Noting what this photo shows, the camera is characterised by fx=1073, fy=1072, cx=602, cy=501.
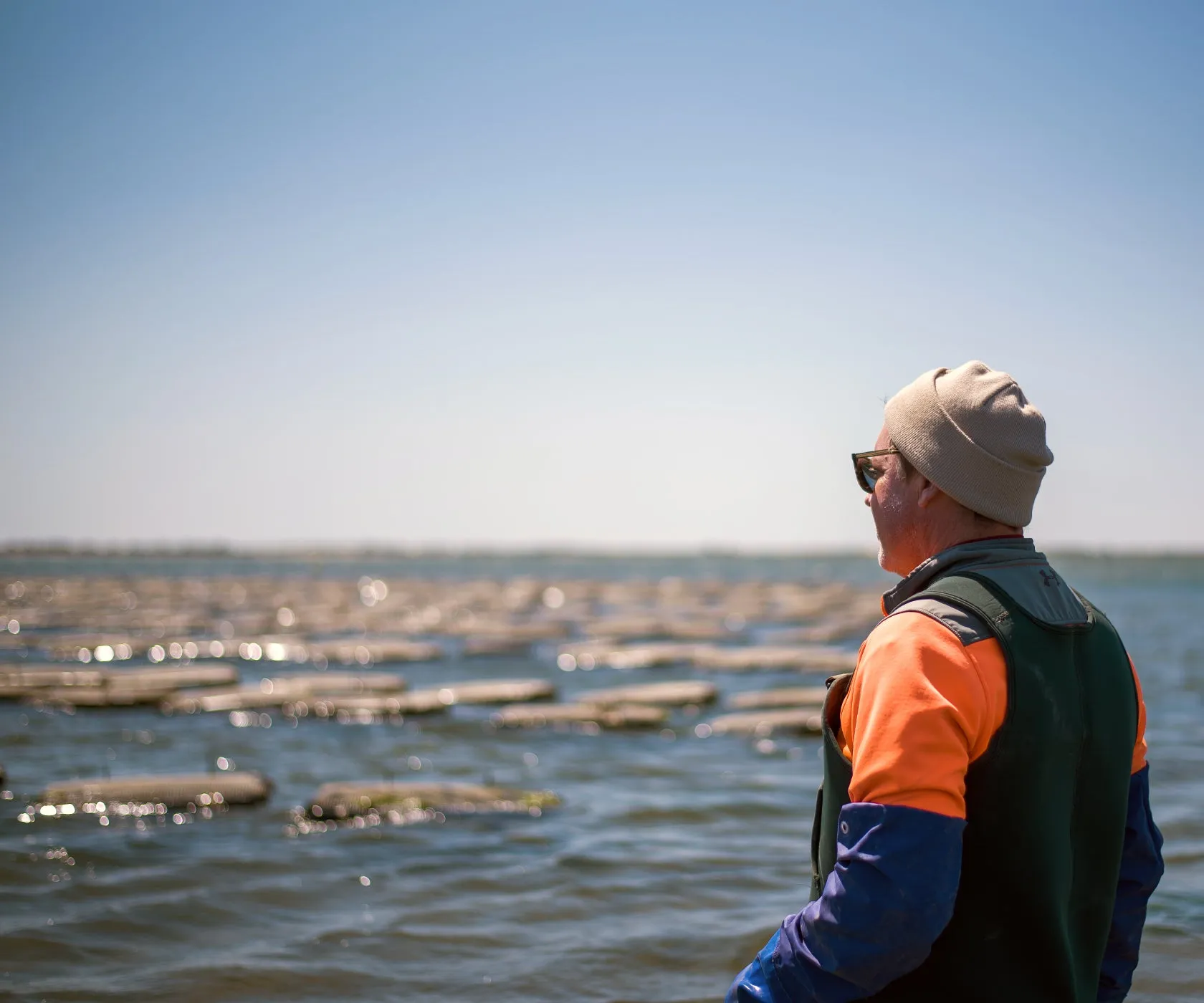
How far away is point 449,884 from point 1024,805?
5580mm

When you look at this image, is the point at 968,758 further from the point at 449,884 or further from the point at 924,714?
the point at 449,884

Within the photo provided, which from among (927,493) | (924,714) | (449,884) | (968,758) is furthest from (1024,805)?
(449,884)

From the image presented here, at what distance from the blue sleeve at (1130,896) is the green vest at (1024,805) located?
0.42 meters

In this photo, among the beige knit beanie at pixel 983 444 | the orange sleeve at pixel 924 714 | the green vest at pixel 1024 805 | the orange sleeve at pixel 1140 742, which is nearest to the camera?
the orange sleeve at pixel 924 714

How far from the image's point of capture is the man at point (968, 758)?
1959 millimetres

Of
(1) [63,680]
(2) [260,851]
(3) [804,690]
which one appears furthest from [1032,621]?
(1) [63,680]

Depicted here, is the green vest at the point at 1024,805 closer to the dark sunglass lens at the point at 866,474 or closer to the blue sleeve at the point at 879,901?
the blue sleeve at the point at 879,901

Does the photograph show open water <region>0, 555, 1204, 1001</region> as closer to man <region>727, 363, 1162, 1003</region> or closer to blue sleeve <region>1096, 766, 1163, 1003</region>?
blue sleeve <region>1096, 766, 1163, 1003</region>

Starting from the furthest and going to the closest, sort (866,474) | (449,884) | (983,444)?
(449,884) → (866,474) → (983,444)

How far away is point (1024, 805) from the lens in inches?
81.0

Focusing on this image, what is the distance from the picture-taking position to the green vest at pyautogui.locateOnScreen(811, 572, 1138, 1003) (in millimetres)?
2055

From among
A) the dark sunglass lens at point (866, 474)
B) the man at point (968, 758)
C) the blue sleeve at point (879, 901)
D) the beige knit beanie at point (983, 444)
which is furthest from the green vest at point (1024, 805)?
the dark sunglass lens at point (866, 474)

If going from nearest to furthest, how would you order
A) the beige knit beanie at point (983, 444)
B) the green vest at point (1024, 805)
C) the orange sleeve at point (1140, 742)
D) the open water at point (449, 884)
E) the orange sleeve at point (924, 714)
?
1. the orange sleeve at point (924, 714)
2. the green vest at point (1024, 805)
3. the beige knit beanie at point (983, 444)
4. the orange sleeve at point (1140, 742)
5. the open water at point (449, 884)

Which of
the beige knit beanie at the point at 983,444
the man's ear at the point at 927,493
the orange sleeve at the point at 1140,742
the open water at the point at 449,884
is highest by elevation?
the beige knit beanie at the point at 983,444
